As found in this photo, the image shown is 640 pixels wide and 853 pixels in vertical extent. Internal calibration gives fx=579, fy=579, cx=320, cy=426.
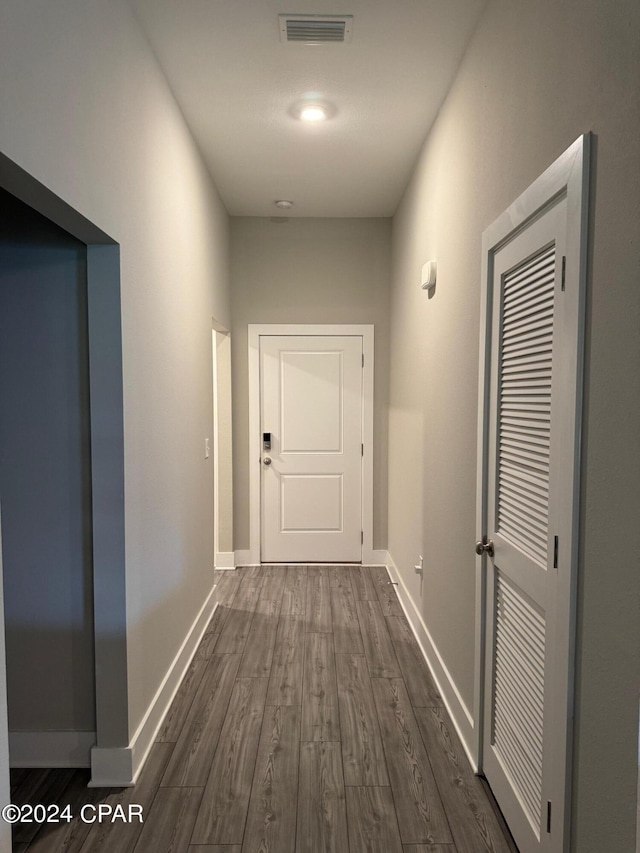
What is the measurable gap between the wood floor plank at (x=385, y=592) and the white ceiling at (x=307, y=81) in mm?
2808

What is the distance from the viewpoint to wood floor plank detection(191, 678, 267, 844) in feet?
5.97

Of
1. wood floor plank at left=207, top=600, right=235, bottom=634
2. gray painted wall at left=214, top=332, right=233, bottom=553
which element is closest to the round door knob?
wood floor plank at left=207, top=600, right=235, bottom=634

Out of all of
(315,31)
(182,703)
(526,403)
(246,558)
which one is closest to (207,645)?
(182,703)

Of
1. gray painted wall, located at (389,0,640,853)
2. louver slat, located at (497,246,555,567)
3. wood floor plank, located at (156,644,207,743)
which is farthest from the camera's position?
wood floor plank, located at (156,644,207,743)

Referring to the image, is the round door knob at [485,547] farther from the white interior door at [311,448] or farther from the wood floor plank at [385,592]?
the white interior door at [311,448]

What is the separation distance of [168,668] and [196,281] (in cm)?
202

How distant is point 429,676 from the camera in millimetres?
2863

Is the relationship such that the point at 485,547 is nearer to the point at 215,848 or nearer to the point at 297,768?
the point at 297,768

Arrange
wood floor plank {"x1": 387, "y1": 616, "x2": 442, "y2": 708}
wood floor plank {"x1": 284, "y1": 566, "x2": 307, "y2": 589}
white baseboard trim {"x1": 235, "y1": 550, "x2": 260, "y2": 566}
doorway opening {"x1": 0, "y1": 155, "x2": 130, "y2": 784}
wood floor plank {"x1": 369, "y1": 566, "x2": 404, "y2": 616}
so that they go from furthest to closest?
1. white baseboard trim {"x1": 235, "y1": 550, "x2": 260, "y2": 566}
2. wood floor plank {"x1": 284, "y1": 566, "x2": 307, "y2": 589}
3. wood floor plank {"x1": 369, "y1": 566, "x2": 404, "y2": 616}
4. wood floor plank {"x1": 387, "y1": 616, "x2": 442, "y2": 708}
5. doorway opening {"x1": 0, "y1": 155, "x2": 130, "y2": 784}

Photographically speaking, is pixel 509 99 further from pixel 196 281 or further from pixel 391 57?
pixel 196 281

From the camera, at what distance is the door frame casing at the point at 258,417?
4.66m

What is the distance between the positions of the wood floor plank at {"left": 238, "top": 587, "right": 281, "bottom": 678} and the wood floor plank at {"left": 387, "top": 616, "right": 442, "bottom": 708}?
69 cm

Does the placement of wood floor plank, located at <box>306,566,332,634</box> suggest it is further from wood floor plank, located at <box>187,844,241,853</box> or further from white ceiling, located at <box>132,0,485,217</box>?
white ceiling, located at <box>132,0,485,217</box>

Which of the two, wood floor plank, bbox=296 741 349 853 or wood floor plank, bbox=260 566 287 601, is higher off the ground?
wood floor plank, bbox=296 741 349 853
